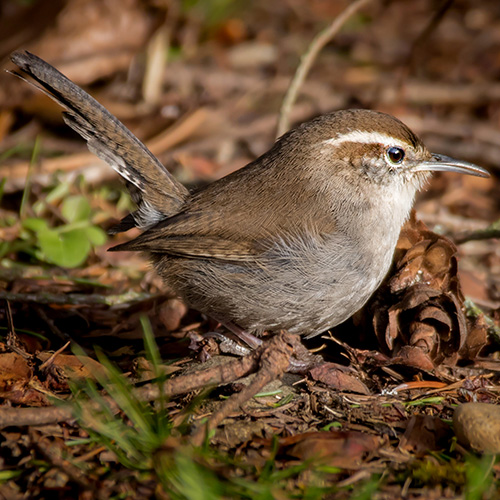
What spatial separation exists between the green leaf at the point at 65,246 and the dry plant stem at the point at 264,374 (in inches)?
91.5

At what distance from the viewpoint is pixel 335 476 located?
2.83 m

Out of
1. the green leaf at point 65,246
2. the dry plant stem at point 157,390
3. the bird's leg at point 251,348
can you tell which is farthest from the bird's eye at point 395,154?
the green leaf at point 65,246

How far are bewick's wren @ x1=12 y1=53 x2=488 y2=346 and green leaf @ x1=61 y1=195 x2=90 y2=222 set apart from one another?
1193 mm

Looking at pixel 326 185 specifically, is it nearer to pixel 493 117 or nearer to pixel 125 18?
pixel 125 18

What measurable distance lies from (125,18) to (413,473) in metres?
6.06

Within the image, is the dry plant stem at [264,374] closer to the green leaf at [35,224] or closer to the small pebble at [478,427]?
the small pebble at [478,427]

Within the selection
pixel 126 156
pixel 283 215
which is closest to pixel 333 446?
pixel 283 215

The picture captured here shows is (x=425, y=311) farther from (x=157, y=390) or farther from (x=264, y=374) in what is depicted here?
(x=157, y=390)

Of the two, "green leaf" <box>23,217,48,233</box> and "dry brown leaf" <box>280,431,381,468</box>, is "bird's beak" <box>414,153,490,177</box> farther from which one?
"green leaf" <box>23,217,48,233</box>

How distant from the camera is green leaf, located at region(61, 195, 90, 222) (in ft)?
18.1

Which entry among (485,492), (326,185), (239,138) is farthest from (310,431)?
(239,138)

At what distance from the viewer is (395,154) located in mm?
4195

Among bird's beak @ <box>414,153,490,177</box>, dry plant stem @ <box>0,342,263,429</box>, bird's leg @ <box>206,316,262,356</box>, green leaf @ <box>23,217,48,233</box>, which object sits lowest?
dry plant stem @ <box>0,342,263,429</box>

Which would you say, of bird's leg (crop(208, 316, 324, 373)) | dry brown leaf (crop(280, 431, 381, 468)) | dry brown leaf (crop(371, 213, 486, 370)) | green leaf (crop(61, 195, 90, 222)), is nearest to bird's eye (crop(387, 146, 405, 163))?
dry brown leaf (crop(371, 213, 486, 370))
